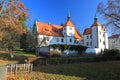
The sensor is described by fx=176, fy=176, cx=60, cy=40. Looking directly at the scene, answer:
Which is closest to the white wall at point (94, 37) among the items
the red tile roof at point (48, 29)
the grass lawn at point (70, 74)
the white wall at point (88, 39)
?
the white wall at point (88, 39)

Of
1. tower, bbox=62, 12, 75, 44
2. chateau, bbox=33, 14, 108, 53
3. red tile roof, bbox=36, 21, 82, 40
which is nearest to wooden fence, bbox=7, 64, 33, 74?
chateau, bbox=33, 14, 108, 53

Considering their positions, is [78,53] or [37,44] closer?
[37,44]

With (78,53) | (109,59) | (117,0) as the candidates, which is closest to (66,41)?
(78,53)

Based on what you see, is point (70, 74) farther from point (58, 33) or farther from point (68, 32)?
point (58, 33)

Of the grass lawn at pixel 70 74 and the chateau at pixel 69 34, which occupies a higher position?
the chateau at pixel 69 34

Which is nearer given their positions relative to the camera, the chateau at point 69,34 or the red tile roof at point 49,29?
the red tile roof at point 49,29

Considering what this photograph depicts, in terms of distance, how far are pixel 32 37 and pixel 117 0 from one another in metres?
20.2

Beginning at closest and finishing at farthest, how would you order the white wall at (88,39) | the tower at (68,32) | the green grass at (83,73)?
the green grass at (83,73)
the tower at (68,32)
the white wall at (88,39)

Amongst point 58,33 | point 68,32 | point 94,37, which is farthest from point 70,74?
point 94,37

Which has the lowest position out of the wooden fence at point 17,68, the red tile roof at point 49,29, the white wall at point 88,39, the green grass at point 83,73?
the green grass at point 83,73

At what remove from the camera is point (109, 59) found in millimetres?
34219

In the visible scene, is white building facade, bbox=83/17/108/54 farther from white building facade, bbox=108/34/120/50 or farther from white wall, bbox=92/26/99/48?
white building facade, bbox=108/34/120/50

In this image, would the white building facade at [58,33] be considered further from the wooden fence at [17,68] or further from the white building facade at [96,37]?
the wooden fence at [17,68]

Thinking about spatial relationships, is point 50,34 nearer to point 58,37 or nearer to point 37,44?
point 58,37
